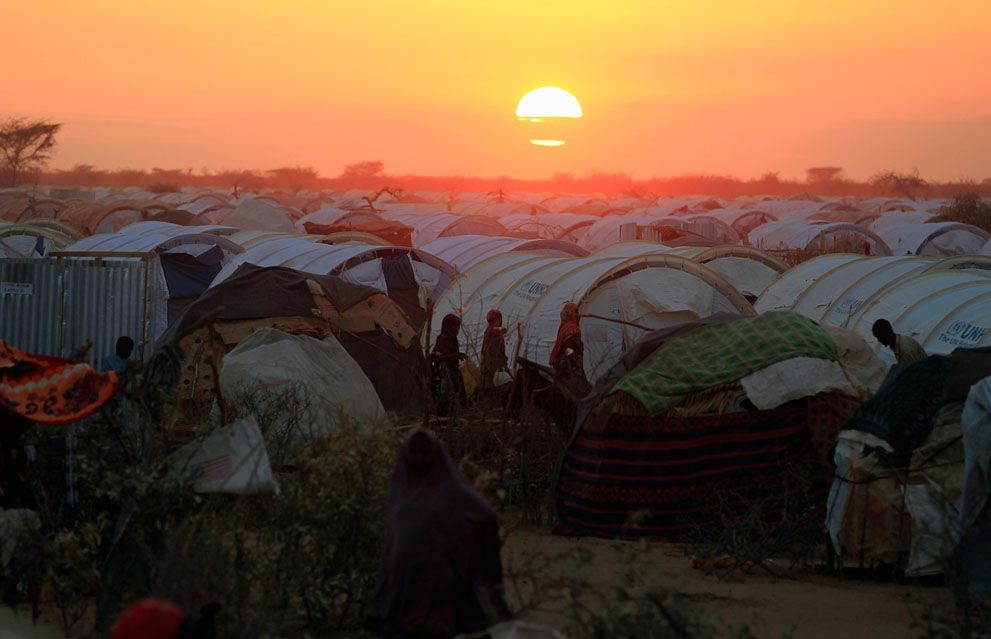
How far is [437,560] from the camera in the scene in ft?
15.8

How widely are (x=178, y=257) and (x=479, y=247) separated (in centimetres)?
715

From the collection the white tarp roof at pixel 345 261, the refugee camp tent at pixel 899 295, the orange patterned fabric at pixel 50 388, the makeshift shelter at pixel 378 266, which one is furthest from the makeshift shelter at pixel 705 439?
the makeshift shelter at pixel 378 266

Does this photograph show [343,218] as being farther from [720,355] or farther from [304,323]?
[720,355]

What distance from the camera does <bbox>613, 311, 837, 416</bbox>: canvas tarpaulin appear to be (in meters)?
8.96

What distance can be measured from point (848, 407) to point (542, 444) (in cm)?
217

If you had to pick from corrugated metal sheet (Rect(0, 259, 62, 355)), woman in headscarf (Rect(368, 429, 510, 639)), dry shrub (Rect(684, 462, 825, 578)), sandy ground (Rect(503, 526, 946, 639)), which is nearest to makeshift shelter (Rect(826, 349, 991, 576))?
sandy ground (Rect(503, 526, 946, 639))

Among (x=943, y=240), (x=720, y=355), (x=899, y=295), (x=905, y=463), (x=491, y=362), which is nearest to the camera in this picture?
(x=905, y=463)

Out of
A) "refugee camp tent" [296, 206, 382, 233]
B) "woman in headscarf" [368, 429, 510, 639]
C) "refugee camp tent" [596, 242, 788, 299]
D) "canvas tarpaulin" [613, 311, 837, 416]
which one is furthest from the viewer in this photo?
"refugee camp tent" [296, 206, 382, 233]

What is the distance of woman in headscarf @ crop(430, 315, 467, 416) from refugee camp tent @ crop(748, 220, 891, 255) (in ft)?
52.2

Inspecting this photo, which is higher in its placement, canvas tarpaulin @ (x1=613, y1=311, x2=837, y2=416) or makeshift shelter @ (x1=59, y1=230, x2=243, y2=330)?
canvas tarpaulin @ (x1=613, y1=311, x2=837, y2=416)

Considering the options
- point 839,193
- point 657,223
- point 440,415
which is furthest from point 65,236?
point 839,193

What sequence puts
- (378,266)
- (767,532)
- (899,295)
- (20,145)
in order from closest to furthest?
(767,532) → (899,295) → (378,266) → (20,145)

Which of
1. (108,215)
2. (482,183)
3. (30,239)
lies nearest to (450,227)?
(108,215)

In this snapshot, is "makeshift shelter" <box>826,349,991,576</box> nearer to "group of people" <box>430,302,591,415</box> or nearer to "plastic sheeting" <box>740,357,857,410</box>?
"plastic sheeting" <box>740,357,857,410</box>
